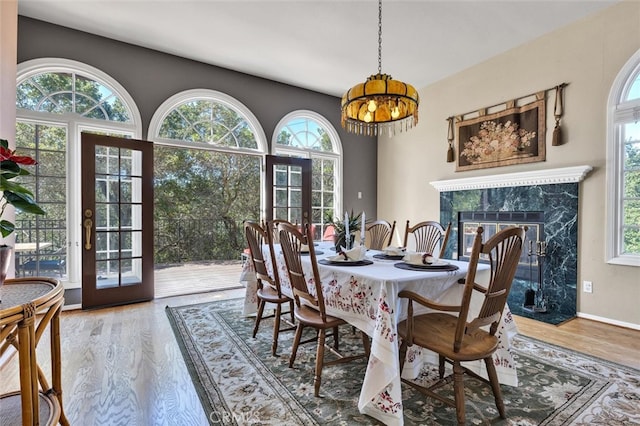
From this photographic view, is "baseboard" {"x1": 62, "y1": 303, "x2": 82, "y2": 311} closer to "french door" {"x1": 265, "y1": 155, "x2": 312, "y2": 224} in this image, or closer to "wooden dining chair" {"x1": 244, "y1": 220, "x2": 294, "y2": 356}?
"wooden dining chair" {"x1": 244, "y1": 220, "x2": 294, "y2": 356}

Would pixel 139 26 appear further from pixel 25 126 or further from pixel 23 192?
pixel 23 192

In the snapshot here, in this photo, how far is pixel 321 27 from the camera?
3.52m

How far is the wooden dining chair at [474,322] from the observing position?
4.85ft

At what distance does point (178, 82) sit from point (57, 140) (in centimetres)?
157

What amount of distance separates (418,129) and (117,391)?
5.09m

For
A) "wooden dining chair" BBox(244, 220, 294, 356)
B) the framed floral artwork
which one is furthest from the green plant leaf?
the framed floral artwork

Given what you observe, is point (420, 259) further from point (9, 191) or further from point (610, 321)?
point (610, 321)

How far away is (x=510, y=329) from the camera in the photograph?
2.04 metres

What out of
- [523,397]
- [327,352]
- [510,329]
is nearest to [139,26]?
[327,352]

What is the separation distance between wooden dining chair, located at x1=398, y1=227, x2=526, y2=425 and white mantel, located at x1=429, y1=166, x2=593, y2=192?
2.48 meters

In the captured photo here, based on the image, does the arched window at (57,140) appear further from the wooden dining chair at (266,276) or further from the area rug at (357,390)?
the wooden dining chair at (266,276)

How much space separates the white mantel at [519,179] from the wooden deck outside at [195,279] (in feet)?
11.4

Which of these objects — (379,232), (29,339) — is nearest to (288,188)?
(379,232)

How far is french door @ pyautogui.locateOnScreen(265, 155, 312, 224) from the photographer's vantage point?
484 cm
